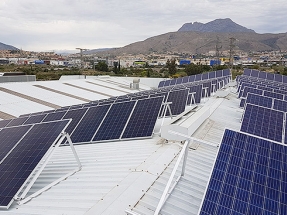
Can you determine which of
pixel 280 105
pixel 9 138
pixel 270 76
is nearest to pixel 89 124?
pixel 9 138

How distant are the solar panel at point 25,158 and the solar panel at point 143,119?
4.20m

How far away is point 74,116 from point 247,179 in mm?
11600

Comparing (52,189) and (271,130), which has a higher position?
(271,130)

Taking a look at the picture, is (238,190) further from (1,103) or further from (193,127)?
(1,103)

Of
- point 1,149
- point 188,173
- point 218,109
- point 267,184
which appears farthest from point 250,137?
point 218,109

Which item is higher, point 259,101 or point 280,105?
point 259,101

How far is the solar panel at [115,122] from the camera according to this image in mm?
13133

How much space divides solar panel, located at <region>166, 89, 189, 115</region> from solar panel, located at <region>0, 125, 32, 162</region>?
30.6 ft

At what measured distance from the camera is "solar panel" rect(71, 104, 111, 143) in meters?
13.6

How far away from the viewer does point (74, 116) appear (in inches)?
602

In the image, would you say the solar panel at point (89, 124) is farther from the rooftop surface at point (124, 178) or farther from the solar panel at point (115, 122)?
the rooftop surface at point (124, 178)

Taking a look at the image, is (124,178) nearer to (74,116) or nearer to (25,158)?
(25,158)

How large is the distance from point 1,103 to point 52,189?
22.4m

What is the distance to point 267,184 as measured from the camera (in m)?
5.72
